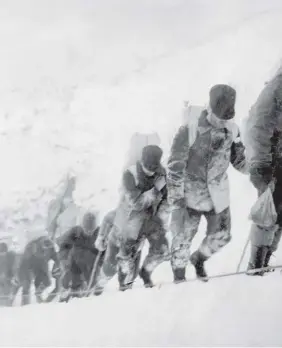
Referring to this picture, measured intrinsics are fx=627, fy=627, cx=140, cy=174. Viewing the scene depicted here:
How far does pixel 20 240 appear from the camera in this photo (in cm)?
327

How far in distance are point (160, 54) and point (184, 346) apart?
1368 mm

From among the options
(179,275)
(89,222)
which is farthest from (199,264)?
(89,222)

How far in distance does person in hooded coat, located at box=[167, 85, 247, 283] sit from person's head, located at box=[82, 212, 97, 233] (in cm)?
41

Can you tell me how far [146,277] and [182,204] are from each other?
389mm

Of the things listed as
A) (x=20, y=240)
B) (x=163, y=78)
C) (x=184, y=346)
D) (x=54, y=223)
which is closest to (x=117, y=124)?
(x=163, y=78)

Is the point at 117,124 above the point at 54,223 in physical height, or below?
above

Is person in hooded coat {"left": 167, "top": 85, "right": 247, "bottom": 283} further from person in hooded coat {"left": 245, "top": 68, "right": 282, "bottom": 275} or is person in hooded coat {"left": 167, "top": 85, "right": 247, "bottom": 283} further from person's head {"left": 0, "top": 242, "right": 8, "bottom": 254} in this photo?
→ person's head {"left": 0, "top": 242, "right": 8, "bottom": 254}

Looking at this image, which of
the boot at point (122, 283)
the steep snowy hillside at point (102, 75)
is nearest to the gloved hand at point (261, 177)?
the steep snowy hillside at point (102, 75)

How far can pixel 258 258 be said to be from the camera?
2.81m

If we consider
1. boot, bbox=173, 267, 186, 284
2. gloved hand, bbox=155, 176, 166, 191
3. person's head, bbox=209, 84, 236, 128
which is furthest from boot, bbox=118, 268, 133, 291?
person's head, bbox=209, 84, 236, 128

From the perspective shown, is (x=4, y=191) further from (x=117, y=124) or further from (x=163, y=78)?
(x=163, y=78)

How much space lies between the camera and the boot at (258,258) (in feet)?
9.20

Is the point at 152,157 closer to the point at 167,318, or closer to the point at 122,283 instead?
the point at 122,283

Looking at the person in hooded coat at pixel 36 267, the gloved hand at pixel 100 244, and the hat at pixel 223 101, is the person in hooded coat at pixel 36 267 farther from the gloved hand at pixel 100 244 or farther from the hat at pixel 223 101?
the hat at pixel 223 101
